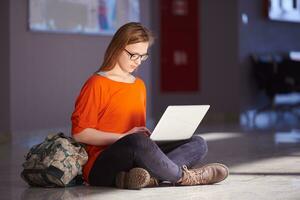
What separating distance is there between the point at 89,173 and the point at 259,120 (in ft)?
23.8

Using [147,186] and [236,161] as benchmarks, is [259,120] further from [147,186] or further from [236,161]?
[147,186]

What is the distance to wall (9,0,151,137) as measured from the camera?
25.7 feet

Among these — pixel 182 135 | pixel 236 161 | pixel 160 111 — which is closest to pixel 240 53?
pixel 160 111

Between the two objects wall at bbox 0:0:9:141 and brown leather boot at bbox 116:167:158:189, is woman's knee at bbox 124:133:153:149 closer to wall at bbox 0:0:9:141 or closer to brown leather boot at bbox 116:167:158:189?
brown leather boot at bbox 116:167:158:189

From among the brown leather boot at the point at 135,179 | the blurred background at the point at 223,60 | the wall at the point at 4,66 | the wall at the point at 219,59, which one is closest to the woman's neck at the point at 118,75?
the brown leather boot at the point at 135,179

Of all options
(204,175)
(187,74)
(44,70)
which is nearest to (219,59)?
(187,74)

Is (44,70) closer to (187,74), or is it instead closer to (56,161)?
(187,74)

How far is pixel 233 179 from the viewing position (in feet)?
14.0

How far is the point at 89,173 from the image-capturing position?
12.7 ft

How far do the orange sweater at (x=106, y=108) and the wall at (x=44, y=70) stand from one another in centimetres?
408

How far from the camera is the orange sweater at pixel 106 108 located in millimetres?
3717


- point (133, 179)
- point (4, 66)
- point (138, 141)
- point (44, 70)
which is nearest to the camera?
point (138, 141)

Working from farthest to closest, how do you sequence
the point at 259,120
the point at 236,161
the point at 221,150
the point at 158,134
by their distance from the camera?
1. the point at 259,120
2. the point at 221,150
3. the point at 236,161
4. the point at 158,134

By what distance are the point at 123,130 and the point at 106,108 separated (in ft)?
0.49
